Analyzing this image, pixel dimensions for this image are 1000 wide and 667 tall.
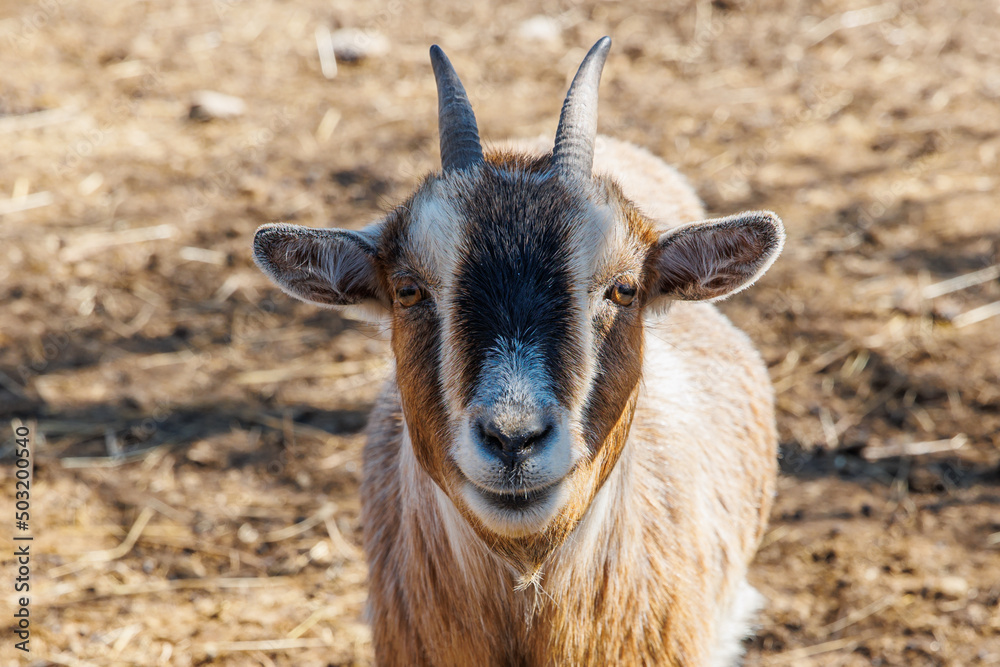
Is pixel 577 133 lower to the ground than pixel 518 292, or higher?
higher

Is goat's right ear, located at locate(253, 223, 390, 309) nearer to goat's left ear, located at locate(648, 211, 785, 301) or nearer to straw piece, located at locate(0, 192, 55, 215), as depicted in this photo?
goat's left ear, located at locate(648, 211, 785, 301)

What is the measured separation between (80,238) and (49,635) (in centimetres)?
334

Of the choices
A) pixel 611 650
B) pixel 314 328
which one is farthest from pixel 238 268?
pixel 611 650

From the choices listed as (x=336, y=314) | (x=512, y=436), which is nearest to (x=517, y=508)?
(x=512, y=436)

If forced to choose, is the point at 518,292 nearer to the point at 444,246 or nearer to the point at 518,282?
the point at 518,282

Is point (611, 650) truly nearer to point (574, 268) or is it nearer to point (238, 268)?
point (574, 268)

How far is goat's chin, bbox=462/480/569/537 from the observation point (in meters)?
2.23

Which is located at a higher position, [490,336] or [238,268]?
[490,336]

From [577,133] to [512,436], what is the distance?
1111mm

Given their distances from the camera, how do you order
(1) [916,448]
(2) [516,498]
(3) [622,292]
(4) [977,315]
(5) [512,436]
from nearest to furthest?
(5) [512,436] → (2) [516,498] → (3) [622,292] → (1) [916,448] → (4) [977,315]

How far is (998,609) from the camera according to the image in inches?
157

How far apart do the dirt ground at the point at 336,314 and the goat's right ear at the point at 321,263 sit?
1.99m

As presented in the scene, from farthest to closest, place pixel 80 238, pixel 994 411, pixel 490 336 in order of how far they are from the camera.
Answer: pixel 80 238 < pixel 994 411 < pixel 490 336

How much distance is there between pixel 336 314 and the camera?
5.93m
